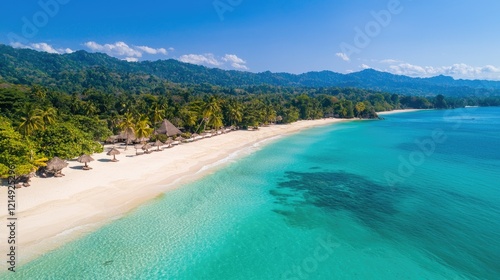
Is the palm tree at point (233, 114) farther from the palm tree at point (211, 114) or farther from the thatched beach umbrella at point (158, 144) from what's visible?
the thatched beach umbrella at point (158, 144)

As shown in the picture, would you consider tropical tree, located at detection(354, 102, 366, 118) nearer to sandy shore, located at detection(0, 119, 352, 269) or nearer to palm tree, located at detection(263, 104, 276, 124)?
palm tree, located at detection(263, 104, 276, 124)

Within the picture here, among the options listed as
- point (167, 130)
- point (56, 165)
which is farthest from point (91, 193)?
point (167, 130)

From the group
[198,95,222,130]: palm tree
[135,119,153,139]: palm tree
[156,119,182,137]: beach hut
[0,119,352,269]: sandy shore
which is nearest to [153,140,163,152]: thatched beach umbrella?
[0,119,352,269]: sandy shore

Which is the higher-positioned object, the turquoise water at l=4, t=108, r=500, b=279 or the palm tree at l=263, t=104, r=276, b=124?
the palm tree at l=263, t=104, r=276, b=124

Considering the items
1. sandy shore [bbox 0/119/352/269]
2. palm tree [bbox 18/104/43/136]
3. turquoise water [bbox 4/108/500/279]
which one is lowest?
turquoise water [bbox 4/108/500/279]

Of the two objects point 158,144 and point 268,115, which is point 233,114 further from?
point 158,144

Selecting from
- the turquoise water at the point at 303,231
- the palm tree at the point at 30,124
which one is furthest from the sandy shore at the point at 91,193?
the palm tree at the point at 30,124

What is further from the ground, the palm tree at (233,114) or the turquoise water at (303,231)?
the palm tree at (233,114)

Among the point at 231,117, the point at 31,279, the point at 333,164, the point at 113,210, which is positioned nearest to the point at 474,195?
the point at 333,164
